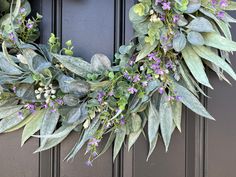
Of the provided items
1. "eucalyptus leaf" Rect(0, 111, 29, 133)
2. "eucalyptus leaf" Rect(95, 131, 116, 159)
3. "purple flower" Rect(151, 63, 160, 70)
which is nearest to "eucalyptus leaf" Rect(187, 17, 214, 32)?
"purple flower" Rect(151, 63, 160, 70)

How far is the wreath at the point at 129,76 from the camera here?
2.49 ft

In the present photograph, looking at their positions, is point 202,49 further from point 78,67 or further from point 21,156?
point 21,156

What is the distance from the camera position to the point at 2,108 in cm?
83

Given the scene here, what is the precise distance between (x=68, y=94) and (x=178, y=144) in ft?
1.18

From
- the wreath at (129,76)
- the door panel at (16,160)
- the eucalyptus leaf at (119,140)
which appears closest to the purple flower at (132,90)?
the wreath at (129,76)

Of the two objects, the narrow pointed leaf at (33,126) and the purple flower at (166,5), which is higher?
the purple flower at (166,5)

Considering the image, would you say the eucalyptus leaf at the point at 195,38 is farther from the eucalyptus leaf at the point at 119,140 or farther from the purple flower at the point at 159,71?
the eucalyptus leaf at the point at 119,140

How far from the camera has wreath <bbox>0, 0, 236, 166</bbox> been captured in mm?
760

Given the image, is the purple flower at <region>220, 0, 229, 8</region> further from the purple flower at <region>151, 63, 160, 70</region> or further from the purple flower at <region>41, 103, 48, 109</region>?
the purple flower at <region>41, 103, 48, 109</region>

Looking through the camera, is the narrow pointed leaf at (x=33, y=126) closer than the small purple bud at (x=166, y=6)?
No

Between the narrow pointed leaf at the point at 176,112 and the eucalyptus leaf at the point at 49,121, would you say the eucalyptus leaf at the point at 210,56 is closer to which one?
the narrow pointed leaf at the point at 176,112

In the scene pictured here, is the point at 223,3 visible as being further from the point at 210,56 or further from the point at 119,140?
the point at 119,140

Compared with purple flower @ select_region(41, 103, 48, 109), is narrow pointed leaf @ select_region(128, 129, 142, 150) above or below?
below

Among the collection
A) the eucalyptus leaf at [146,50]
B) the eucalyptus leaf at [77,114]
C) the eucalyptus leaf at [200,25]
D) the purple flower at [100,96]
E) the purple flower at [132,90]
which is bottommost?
the eucalyptus leaf at [77,114]
